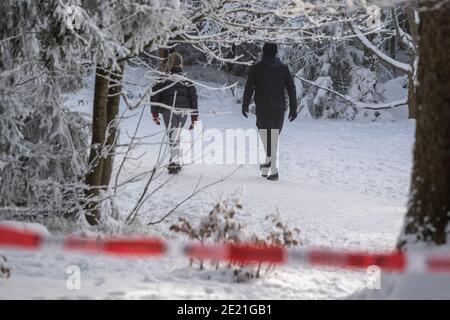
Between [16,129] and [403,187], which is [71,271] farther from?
[403,187]

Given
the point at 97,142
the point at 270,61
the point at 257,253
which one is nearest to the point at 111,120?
the point at 97,142

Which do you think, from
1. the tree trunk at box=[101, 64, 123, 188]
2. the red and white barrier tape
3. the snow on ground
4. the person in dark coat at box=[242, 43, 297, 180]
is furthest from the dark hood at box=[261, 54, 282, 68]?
the red and white barrier tape

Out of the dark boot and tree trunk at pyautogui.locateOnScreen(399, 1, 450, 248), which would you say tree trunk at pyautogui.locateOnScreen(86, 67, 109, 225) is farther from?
the dark boot

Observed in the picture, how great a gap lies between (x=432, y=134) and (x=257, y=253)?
139cm

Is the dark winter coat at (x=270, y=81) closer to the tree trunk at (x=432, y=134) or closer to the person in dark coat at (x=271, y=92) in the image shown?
the person in dark coat at (x=271, y=92)

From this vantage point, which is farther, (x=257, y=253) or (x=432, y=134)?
(x=257, y=253)

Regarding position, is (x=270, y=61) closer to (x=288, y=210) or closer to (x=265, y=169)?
(x=265, y=169)

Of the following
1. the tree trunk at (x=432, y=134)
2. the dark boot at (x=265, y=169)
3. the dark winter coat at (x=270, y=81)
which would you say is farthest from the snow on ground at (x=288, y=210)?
the dark winter coat at (x=270, y=81)

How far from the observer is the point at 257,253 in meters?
5.05

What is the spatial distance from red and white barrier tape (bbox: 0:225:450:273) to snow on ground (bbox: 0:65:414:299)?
0.23 metres

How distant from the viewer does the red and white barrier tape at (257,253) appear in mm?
4504

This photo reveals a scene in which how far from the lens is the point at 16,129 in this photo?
7332mm
